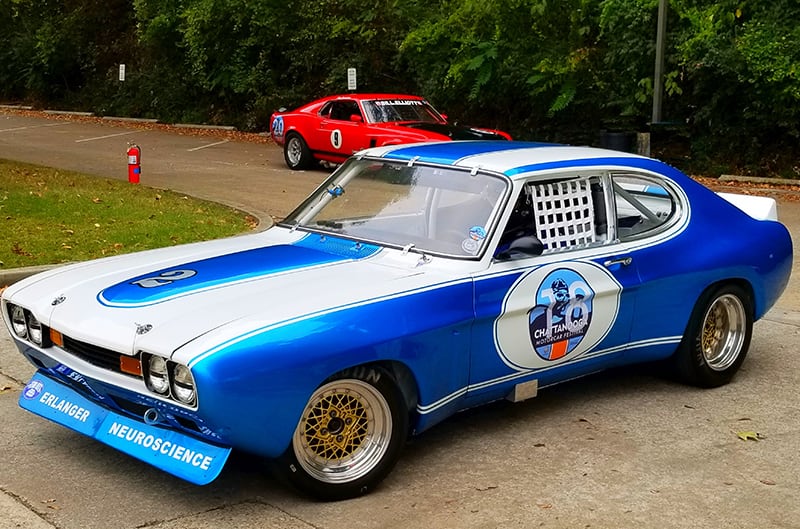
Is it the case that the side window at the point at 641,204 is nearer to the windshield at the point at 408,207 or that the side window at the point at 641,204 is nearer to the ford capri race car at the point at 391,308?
the ford capri race car at the point at 391,308

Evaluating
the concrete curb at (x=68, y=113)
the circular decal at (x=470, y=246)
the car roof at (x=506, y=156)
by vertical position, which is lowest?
the concrete curb at (x=68, y=113)

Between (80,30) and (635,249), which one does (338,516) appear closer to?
(635,249)

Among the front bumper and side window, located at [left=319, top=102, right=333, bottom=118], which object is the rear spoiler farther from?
side window, located at [left=319, top=102, right=333, bottom=118]

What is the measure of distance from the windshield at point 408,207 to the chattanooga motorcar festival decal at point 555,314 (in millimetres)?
352

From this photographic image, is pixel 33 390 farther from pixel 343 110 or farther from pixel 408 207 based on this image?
→ pixel 343 110

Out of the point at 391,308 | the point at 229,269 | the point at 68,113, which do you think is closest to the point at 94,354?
the point at 229,269

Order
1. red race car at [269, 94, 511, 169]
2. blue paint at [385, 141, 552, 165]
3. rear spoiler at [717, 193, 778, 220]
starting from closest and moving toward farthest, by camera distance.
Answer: blue paint at [385, 141, 552, 165] < rear spoiler at [717, 193, 778, 220] < red race car at [269, 94, 511, 169]

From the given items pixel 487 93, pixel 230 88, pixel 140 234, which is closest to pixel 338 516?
pixel 140 234

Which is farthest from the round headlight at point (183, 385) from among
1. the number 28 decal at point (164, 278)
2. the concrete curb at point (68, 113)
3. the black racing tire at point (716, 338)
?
the concrete curb at point (68, 113)

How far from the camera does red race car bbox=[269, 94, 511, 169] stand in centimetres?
1772

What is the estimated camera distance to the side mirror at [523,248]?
5.18 metres

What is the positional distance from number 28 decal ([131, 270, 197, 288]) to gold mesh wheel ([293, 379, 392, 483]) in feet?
3.24

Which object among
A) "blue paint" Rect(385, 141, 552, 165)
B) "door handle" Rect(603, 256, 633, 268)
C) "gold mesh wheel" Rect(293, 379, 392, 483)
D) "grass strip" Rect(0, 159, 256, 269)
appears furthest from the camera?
"grass strip" Rect(0, 159, 256, 269)

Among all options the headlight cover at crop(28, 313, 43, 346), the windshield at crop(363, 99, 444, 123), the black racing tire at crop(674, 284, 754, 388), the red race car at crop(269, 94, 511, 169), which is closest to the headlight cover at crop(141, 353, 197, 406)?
the headlight cover at crop(28, 313, 43, 346)
